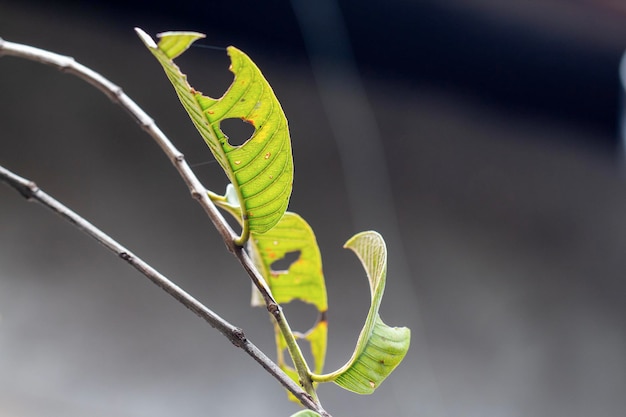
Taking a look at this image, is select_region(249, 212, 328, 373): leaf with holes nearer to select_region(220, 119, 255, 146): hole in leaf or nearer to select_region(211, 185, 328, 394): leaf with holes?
select_region(211, 185, 328, 394): leaf with holes

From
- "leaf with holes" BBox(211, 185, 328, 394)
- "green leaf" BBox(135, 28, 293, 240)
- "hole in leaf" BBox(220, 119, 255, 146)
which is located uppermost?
"green leaf" BBox(135, 28, 293, 240)

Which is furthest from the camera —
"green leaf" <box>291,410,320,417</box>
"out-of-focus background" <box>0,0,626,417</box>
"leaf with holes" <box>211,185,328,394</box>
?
"out-of-focus background" <box>0,0,626,417</box>

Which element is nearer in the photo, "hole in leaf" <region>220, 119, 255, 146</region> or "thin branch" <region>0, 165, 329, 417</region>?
"thin branch" <region>0, 165, 329, 417</region>

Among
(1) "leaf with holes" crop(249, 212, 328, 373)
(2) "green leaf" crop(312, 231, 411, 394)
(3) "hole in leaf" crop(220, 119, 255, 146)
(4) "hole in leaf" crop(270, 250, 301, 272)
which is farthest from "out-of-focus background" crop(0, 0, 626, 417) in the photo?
(2) "green leaf" crop(312, 231, 411, 394)

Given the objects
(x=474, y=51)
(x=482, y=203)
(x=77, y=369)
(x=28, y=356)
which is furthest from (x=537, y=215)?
Result: (x=28, y=356)

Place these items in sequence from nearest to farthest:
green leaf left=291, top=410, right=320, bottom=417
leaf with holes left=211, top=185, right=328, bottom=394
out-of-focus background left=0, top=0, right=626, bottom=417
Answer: green leaf left=291, top=410, right=320, bottom=417, leaf with holes left=211, top=185, right=328, bottom=394, out-of-focus background left=0, top=0, right=626, bottom=417

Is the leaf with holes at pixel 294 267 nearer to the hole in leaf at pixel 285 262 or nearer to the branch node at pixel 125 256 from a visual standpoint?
the branch node at pixel 125 256

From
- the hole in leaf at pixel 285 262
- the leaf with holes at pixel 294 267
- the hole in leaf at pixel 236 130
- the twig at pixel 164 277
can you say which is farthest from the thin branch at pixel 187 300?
the hole in leaf at pixel 236 130

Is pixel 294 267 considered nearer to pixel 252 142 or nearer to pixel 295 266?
pixel 295 266
